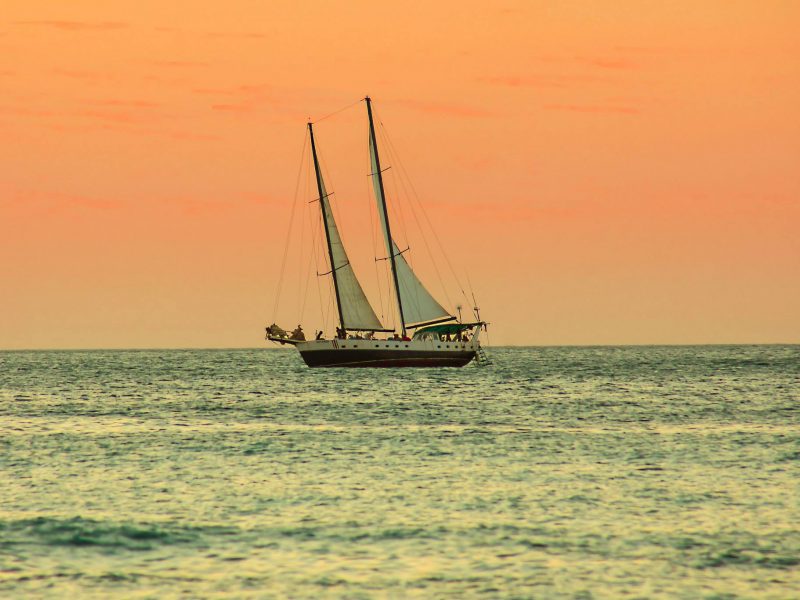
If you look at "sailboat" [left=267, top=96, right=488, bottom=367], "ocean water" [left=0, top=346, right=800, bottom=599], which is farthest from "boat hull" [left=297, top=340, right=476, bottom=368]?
"ocean water" [left=0, top=346, right=800, bottom=599]

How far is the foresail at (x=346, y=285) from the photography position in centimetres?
11081

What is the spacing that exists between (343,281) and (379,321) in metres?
6.06

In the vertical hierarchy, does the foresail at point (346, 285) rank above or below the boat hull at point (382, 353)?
above

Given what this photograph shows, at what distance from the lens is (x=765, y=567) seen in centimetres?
2197

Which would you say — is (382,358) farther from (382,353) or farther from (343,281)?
(343,281)

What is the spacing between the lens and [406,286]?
11050 cm

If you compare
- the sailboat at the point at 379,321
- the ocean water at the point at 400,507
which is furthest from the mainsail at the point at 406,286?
the ocean water at the point at 400,507

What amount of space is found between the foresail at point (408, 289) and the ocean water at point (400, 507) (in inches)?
1901

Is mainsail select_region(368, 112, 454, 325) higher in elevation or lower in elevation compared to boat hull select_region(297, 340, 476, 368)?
higher

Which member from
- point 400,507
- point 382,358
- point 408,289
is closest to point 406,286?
point 408,289

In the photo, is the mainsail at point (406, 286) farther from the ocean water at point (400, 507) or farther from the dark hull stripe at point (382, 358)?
the ocean water at point (400, 507)

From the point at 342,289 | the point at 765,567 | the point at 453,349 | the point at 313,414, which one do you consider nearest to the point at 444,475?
the point at 765,567

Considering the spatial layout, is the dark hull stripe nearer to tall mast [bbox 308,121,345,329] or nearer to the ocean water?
tall mast [bbox 308,121,345,329]

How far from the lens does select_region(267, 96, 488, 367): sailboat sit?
109875 mm
